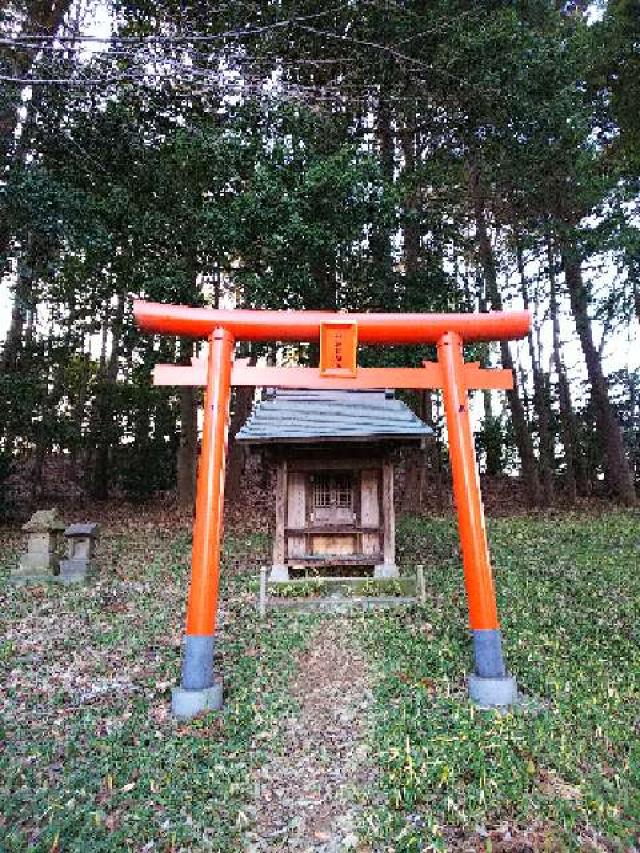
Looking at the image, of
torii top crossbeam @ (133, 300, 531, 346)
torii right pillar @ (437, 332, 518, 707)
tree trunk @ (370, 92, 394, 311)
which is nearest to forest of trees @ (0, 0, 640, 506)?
tree trunk @ (370, 92, 394, 311)

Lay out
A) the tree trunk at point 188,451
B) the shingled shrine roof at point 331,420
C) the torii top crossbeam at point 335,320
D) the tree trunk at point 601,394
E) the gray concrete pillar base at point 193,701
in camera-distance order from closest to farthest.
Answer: the gray concrete pillar base at point 193,701 < the torii top crossbeam at point 335,320 < the shingled shrine roof at point 331,420 < the tree trunk at point 188,451 < the tree trunk at point 601,394

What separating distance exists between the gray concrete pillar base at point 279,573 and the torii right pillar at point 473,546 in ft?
13.3

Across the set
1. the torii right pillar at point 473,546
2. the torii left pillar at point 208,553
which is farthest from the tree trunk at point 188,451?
the torii right pillar at point 473,546

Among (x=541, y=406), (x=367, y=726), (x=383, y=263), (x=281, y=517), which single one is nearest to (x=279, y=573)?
(x=281, y=517)

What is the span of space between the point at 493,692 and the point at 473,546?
133cm

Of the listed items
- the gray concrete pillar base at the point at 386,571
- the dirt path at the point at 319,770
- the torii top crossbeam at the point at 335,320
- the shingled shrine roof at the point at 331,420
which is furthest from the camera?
the gray concrete pillar base at the point at 386,571

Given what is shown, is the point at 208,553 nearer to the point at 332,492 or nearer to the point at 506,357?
the point at 332,492

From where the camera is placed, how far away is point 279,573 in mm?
8852

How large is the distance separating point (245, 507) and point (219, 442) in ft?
33.1

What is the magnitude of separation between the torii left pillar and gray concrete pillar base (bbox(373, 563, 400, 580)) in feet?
12.6

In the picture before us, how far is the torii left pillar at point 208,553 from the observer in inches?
195

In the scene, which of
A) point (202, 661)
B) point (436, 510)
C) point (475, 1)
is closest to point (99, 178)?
point (475, 1)

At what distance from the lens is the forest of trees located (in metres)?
9.44

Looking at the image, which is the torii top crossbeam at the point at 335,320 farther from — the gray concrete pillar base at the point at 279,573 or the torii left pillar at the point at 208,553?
the gray concrete pillar base at the point at 279,573
